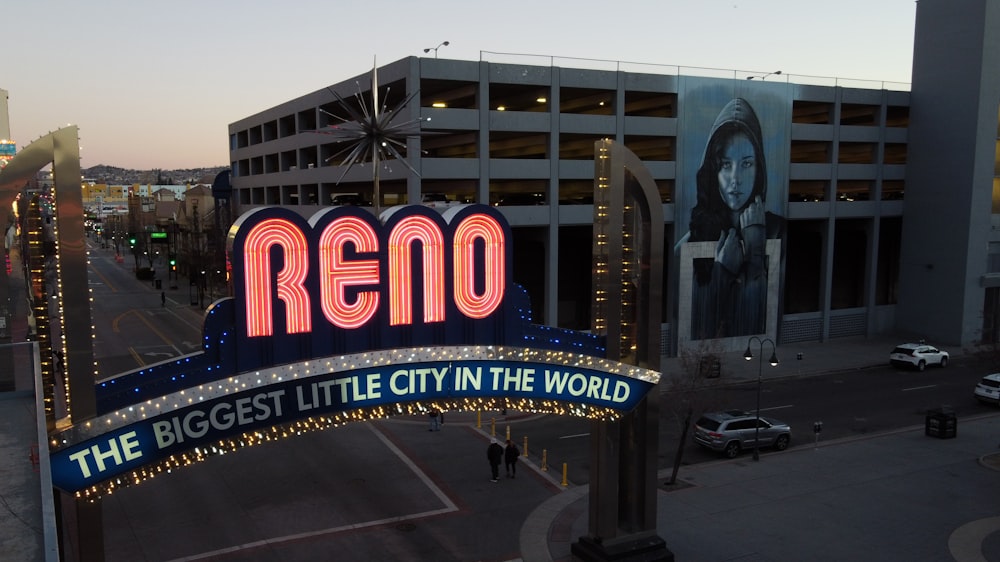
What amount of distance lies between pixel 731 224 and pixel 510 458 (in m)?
26.3

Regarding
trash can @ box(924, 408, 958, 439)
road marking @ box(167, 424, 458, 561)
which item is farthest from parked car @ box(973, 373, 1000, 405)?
road marking @ box(167, 424, 458, 561)

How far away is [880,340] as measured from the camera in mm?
50500

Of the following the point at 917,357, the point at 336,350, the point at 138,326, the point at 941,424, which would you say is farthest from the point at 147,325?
the point at 917,357

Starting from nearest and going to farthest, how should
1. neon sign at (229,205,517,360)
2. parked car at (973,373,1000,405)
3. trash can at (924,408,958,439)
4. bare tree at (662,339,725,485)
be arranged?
neon sign at (229,205,517,360) < bare tree at (662,339,725,485) < trash can at (924,408,958,439) < parked car at (973,373,1000,405)

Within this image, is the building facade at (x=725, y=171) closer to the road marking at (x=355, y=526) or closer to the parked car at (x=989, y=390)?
the parked car at (x=989, y=390)

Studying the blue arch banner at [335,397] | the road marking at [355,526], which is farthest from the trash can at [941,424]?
the road marking at [355,526]

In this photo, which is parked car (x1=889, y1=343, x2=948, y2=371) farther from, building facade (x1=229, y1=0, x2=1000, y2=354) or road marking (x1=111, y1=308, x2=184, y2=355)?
road marking (x1=111, y1=308, x2=184, y2=355)

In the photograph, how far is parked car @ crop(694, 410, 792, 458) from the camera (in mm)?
26406

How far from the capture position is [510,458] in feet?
77.7

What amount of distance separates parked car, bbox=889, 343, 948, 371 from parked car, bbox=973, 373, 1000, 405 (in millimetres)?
7086

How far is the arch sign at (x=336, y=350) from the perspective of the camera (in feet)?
38.1

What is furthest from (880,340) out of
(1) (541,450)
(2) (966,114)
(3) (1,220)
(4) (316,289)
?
(3) (1,220)

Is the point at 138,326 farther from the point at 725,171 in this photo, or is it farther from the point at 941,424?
the point at 941,424

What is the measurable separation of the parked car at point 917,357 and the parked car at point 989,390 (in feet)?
23.2
